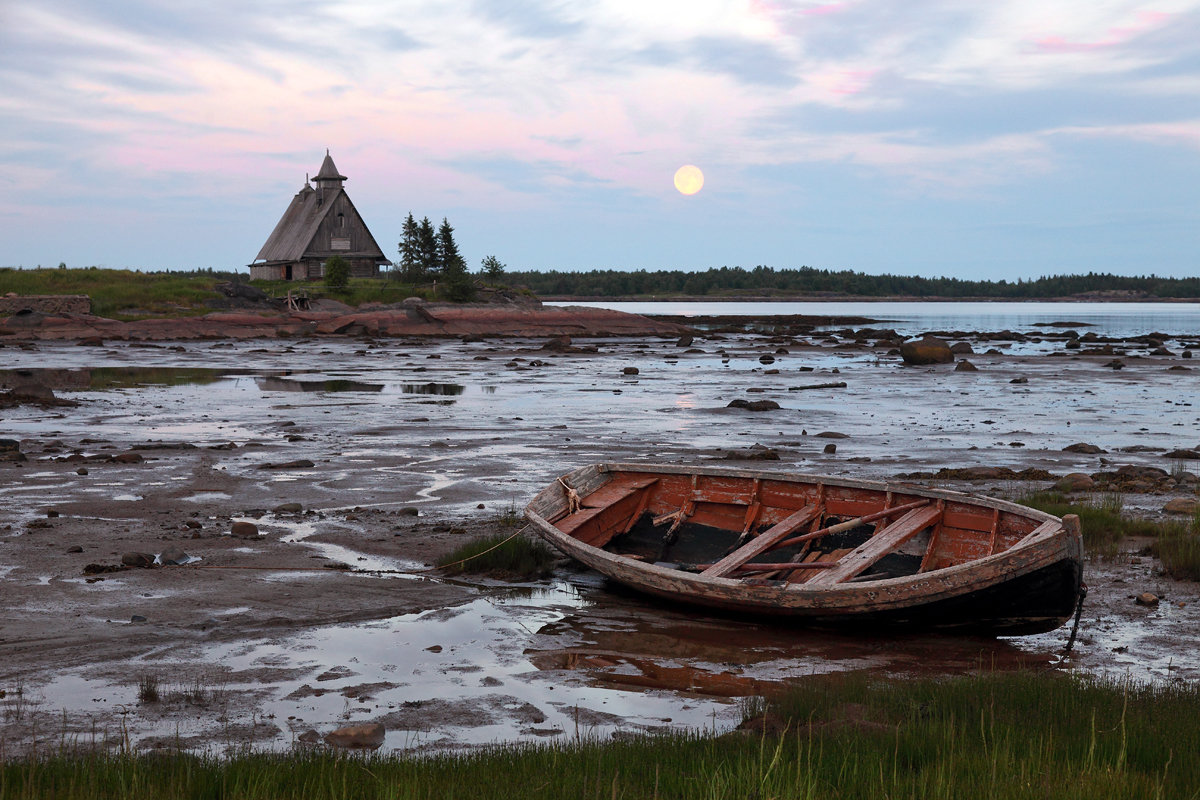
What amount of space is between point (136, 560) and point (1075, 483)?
37.9 feet

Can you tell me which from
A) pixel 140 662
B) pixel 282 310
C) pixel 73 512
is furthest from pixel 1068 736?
pixel 282 310

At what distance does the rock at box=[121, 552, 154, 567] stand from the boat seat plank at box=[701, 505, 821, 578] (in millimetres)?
5054

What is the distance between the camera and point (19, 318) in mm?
53781

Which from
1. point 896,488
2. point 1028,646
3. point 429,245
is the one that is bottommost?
point 1028,646

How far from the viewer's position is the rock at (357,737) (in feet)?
20.4

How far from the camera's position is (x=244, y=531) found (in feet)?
37.9

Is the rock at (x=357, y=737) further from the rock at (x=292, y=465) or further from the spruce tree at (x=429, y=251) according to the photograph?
the spruce tree at (x=429, y=251)

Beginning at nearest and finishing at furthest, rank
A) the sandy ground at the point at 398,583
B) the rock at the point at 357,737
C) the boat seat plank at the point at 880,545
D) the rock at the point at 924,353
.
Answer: the rock at the point at 357,737 → the sandy ground at the point at 398,583 → the boat seat plank at the point at 880,545 → the rock at the point at 924,353

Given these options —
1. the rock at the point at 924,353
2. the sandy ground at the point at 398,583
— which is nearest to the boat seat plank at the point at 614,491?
the sandy ground at the point at 398,583

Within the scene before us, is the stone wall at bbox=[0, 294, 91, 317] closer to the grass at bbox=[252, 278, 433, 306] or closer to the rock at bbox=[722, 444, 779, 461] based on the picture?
the grass at bbox=[252, 278, 433, 306]

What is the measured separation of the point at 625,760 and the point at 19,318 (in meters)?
56.2

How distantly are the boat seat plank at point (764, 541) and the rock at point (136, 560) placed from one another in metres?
5.05

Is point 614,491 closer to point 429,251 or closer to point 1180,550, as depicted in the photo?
point 1180,550

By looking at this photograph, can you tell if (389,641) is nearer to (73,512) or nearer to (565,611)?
(565,611)
